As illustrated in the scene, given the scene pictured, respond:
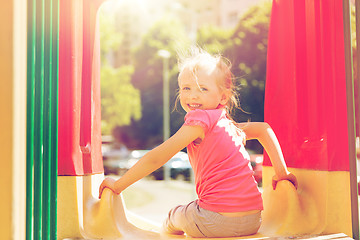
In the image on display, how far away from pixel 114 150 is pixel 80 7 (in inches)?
1123

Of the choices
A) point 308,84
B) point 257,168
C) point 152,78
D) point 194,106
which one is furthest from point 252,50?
point 194,106

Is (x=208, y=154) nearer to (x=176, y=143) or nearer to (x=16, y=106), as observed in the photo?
(x=176, y=143)

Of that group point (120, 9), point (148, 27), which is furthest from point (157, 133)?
point (120, 9)

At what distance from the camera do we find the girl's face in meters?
2.44

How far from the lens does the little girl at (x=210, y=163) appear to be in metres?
2.28

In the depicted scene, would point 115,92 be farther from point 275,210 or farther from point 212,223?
point 212,223

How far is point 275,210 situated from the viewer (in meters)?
2.75

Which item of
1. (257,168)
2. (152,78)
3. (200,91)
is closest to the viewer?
(200,91)

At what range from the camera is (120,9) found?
34594mm

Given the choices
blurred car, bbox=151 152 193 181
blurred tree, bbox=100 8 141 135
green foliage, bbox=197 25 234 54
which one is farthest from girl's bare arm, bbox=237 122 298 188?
blurred tree, bbox=100 8 141 135

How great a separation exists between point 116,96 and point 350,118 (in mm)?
25726

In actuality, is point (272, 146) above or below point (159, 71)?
below

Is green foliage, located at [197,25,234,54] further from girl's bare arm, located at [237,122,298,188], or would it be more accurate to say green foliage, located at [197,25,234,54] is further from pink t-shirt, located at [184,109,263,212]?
pink t-shirt, located at [184,109,263,212]

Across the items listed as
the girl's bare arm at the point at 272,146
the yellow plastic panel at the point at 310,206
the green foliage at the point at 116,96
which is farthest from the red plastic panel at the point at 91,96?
the green foliage at the point at 116,96
